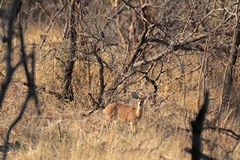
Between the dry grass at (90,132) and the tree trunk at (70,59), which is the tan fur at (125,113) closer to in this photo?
the dry grass at (90,132)

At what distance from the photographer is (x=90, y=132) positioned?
5.11 meters

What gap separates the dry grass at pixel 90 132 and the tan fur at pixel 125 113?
0.08 metres

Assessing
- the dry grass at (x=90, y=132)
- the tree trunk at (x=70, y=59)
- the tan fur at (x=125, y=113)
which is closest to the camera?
the dry grass at (x=90, y=132)

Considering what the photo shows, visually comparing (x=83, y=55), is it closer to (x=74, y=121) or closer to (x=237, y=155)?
(x=74, y=121)

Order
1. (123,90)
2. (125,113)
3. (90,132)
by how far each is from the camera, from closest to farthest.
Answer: (90,132) → (125,113) → (123,90)

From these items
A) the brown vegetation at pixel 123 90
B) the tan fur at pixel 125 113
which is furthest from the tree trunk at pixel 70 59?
the tan fur at pixel 125 113

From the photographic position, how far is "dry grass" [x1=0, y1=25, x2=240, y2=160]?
4.25 metres

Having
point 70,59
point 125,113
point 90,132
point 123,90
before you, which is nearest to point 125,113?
point 125,113

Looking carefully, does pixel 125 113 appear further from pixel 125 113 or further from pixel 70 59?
pixel 70 59

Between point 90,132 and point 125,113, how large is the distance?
0.60 metres

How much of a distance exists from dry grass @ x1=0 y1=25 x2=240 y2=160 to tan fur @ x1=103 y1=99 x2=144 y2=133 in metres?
0.08

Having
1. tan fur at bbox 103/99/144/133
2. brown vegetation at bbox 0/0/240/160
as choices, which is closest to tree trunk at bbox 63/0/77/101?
brown vegetation at bbox 0/0/240/160

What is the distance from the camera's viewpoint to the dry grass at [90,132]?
167 inches

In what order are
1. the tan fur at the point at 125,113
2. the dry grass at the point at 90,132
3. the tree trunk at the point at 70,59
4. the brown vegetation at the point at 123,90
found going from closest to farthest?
the dry grass at the point at 90,132
the brown vegetation at the point at 123,90
the tan fur at the point at 125,113
the tree trunk at the point at 70,59
